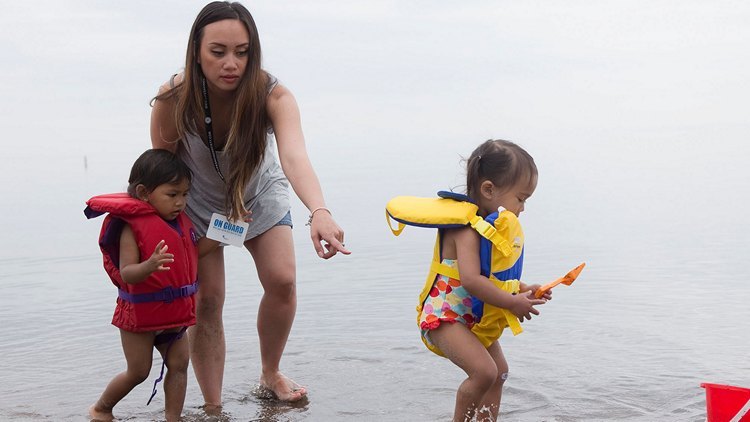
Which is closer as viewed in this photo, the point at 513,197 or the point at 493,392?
the point at 513,197

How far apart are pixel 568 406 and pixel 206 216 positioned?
207 centimetres

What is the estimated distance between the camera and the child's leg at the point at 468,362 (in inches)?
158

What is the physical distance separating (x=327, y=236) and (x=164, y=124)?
148 cm

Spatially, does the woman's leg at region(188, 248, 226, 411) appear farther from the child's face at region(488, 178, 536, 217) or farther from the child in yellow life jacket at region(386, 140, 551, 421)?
the child's face at region(488, 178, 536, 217)

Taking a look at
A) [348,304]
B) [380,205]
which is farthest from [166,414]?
[380,205]

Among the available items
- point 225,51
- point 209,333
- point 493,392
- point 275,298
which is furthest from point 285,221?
point 493,392

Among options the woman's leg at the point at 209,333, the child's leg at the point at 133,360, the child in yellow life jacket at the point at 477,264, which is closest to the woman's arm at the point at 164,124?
the woman's leg at the point at 209,333

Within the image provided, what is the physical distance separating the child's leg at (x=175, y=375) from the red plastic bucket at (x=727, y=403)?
7.43ft

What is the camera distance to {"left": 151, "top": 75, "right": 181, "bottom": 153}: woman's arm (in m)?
4.45

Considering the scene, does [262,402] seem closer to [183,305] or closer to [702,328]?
[183,305]

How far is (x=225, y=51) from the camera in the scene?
13.8 ft

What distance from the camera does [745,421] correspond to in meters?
3.48

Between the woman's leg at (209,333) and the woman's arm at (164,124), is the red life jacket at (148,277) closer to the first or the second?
the woman's arm at (164,124)

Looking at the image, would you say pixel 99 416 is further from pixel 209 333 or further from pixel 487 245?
pixel 487 245
